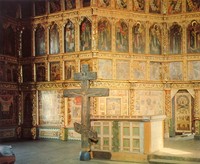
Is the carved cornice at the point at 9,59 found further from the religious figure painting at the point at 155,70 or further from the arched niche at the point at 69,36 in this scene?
the religious figure painting at the point at 155,70

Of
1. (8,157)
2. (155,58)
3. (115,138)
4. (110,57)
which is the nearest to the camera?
(8,157)

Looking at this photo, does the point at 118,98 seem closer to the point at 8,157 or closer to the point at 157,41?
the point at 157,41

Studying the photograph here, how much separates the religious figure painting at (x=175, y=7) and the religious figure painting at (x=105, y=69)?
14.9 ft

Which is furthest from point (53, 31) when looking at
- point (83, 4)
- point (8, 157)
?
point (8, 157)

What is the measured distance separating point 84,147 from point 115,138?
3.79 feet

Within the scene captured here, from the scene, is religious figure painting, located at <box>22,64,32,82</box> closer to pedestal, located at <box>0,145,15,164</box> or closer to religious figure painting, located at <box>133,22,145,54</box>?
religious figure painting, located at <box>133,22,145,54</box>

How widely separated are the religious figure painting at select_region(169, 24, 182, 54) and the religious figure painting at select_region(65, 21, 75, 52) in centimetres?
529

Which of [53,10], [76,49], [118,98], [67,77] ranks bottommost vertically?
[118,98]

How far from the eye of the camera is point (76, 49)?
17.7 m

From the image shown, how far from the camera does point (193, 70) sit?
1831cm

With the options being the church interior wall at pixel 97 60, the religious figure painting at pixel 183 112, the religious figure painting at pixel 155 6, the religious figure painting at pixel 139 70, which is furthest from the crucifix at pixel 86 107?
the religious figure painting at pixel 183 112

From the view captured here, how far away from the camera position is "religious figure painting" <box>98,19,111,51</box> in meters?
17.4

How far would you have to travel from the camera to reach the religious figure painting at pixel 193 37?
59.9ft

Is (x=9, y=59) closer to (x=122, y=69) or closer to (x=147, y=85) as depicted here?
(x=122, y=69)
